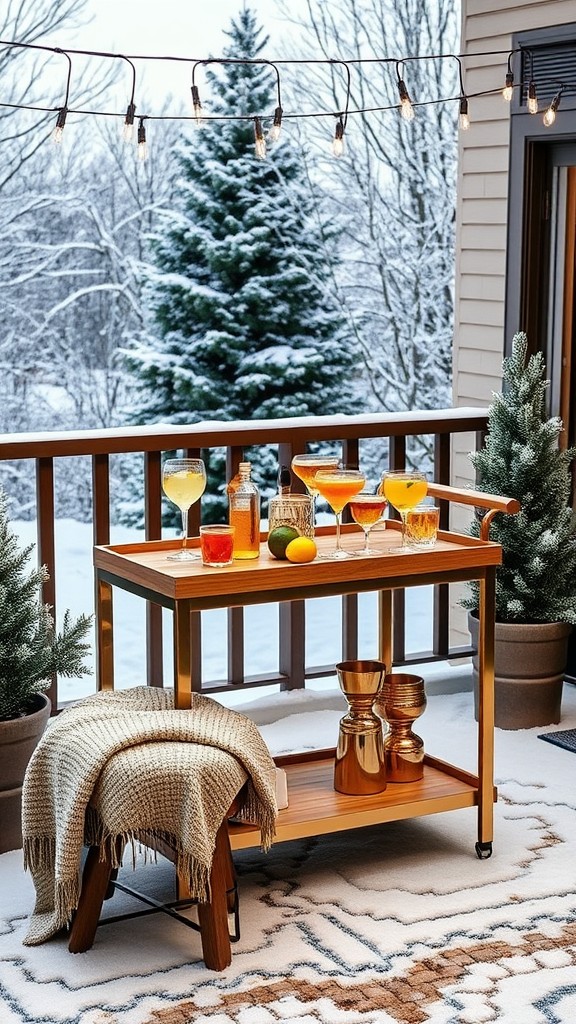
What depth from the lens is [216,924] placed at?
2.85m

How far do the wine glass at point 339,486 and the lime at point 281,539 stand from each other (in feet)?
0.36

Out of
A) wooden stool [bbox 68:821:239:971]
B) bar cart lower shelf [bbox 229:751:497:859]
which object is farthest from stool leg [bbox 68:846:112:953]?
bar cart lower shelf [bbox 229:751:497:859]

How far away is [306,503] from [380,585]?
28 centimetres

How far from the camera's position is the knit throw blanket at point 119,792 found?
9.15 ft

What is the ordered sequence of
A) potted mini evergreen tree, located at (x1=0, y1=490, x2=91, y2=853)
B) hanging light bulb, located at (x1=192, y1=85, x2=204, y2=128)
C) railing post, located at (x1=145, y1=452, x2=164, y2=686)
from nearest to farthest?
1. hanging light bulb, located at (x1=192, y1=85, x2=204, y2=128)
2. potted mini evergreen tree, located at (x1=0, y1=490, x2=91, y2=853)
3. railing post, located at (x1=145, y1=452, x2=164, y2=686)

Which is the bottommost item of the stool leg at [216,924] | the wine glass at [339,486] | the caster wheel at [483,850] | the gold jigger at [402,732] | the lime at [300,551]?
the caster wheel at [483,850]

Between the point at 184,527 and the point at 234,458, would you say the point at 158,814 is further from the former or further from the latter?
the point at 234,458

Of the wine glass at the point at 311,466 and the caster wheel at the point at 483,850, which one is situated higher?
the wine glass at the point at 311,466

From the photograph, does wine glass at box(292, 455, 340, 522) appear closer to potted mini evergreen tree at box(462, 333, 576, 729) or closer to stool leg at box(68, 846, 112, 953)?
stool leg at box(68, 846, 112, 953)

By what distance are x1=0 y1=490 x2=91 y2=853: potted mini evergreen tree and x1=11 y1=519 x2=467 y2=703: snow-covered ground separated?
267 inches

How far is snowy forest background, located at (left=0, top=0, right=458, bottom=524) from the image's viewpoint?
11.0 meters

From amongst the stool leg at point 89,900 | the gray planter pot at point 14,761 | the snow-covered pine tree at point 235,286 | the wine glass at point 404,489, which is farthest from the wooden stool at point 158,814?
the snow-covered pine tree at point 235,286

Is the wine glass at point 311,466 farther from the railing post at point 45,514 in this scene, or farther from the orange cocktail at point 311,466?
the railing post at point 45,514

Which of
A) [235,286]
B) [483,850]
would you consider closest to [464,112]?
[483,850]
